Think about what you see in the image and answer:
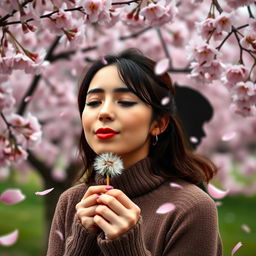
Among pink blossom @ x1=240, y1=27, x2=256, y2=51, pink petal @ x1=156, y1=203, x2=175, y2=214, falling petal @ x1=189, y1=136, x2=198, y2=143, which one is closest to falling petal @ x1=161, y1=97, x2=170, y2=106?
pink petal @ x1=156, y1=203, x2=175, y2=214

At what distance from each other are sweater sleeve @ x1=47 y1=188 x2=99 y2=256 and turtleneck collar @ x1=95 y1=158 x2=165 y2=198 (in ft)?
0.74

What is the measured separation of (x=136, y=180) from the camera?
2.22 m

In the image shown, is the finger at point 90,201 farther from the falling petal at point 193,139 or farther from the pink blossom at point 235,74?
the falling petal at point 193,139

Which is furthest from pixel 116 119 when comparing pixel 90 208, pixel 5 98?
pixel 5 98

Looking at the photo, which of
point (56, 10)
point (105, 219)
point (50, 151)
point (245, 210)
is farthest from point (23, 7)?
point (245, 210)

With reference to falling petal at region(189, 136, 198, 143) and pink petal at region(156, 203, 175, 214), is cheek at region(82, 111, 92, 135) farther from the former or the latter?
falling petal at region(189, 136, 198, 143)

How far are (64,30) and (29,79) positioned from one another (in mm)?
4872

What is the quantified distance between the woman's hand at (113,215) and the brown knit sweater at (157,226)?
28mm

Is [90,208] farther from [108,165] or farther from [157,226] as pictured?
[157,226]

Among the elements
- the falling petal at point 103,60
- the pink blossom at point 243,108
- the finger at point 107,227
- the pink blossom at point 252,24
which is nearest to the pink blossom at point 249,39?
the pink blossom at point 252,24

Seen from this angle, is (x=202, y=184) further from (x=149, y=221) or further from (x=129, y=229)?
(x=129, y=229)

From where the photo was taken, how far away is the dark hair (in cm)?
226

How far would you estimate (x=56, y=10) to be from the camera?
2.76 metres

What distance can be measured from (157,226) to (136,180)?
20 cm
